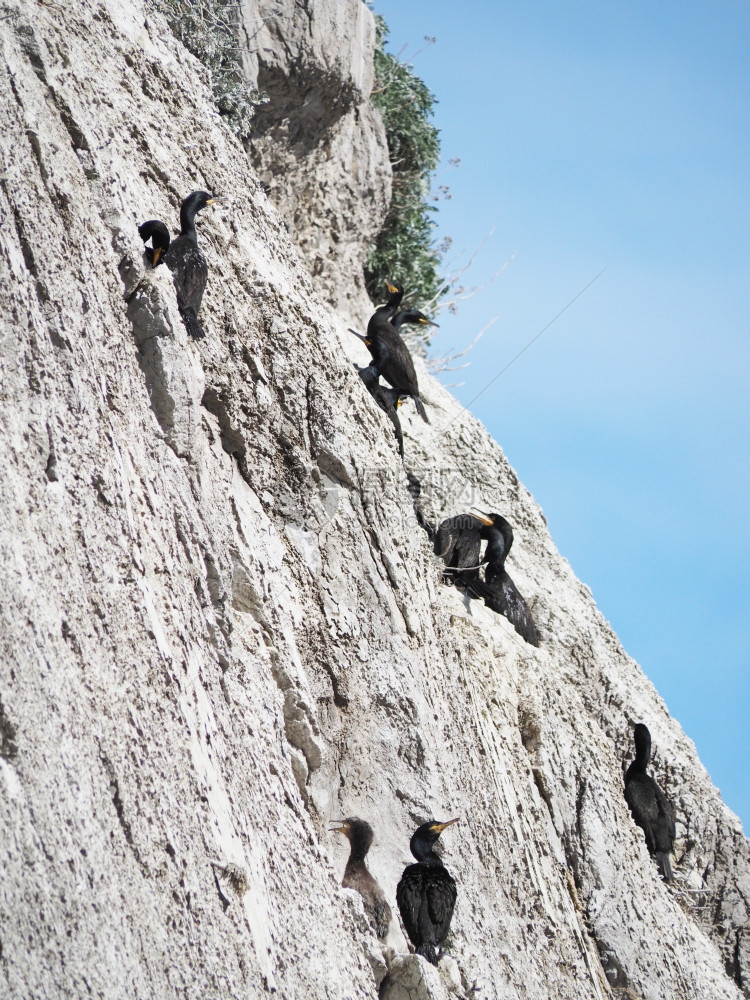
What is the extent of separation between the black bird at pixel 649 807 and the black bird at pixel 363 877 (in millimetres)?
5386

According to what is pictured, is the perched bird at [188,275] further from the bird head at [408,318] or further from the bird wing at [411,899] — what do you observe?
the bird head at [408,318]

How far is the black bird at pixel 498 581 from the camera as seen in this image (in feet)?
37.9

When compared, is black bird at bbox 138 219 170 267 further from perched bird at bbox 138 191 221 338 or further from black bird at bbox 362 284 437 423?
black bird at bbox 362 284 437 423

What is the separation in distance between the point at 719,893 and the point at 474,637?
5.10 meters

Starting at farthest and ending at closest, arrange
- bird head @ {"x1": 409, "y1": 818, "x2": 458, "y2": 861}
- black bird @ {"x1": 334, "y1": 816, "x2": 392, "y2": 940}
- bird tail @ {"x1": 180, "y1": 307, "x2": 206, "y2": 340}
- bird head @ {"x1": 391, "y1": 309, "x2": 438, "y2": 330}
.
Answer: bird head @ {"x1": 391, "y1": 309, "x2": 438, "y2": 330} → bird head @ {"x1": 409, "y1": 818, "x2": 458, "y2": 861} → bird tail @ {"x1": 180, "y1": 307, "x2": 206, "y2": 340} → black bird @ {"x1": 334, "y1": 816, "x2": 392, "y2": 940}

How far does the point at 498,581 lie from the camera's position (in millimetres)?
11625

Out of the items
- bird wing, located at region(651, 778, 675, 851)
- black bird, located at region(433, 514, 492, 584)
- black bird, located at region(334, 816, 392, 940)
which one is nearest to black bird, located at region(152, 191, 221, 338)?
black bird, located at region(334, 816, 392, 940)

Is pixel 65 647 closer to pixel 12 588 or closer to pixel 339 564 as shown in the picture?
pixel 12 588

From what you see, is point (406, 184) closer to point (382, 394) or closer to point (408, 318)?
point (408, 318)

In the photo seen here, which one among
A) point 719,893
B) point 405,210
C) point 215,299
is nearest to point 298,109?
point 405,210

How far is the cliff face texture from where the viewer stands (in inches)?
187

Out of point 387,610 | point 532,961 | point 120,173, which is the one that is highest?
point 120,173

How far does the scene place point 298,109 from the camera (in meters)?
12.5

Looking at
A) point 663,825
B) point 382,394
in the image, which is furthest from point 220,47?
point 663,825
